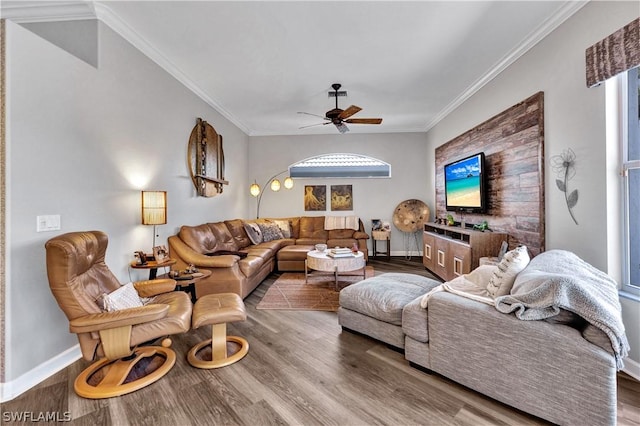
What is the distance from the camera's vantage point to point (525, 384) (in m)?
1.61

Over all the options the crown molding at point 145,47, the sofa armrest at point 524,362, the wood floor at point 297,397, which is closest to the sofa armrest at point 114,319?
the wood floor at point 297,397

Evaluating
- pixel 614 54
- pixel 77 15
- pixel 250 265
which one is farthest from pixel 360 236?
pixel 77 15

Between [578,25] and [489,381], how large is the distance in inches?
118

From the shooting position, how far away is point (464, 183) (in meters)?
4.38

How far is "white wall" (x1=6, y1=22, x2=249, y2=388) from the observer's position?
193 centimetres

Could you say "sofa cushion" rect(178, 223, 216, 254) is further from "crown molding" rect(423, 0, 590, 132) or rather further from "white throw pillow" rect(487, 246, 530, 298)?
"crown molding" rect(423, 0, 590, 132)

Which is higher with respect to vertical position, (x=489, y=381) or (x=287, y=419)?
(x=489, y=381)

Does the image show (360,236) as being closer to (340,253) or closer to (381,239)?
(381,239)

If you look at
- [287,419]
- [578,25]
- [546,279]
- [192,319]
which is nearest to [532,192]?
[578,25]

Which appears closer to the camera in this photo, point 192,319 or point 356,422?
point 356,422

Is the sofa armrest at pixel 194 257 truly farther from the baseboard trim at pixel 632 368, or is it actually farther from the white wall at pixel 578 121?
the baseboard trim at pixel 632 368

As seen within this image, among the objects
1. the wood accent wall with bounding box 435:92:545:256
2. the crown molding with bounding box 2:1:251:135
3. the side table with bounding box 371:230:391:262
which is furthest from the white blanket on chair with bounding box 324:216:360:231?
the crown molding with bounding box 2:1:251:135

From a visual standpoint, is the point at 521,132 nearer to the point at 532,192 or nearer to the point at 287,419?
the point at 532,192

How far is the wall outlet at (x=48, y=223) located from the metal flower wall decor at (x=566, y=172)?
430 cm
